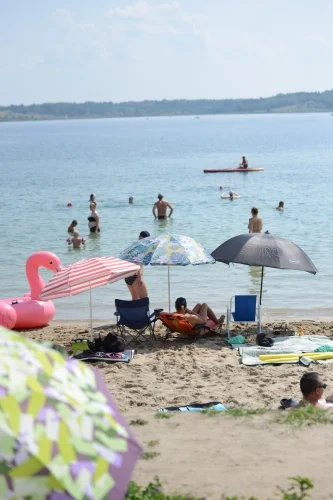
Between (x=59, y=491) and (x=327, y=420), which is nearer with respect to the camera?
(x=59, y=491)

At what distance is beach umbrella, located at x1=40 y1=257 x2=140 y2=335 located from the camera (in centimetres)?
1044

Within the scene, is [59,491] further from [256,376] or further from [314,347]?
[314,347]

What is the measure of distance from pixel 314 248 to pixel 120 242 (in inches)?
239

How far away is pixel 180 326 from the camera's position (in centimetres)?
1117

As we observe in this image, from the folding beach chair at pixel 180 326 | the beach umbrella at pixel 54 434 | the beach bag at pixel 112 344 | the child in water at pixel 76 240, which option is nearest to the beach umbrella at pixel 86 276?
the beach bag at pixel 112 344

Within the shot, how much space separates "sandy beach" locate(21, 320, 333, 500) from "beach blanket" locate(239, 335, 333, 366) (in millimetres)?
207

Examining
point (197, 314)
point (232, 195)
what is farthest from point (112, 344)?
point (232, 195)

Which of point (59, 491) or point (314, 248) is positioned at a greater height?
point (59, 491)

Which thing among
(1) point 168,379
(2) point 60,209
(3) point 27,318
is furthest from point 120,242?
(1) point 168,379

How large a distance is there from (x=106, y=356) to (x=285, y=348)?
2.39 m

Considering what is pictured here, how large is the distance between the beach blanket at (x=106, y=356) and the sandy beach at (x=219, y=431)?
14 centimetres

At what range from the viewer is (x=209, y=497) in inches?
205

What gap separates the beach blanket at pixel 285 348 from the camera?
32.6 feet

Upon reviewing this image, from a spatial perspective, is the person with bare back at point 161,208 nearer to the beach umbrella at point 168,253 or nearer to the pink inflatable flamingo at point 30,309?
the pink inflatable flamingo at point 30,309
